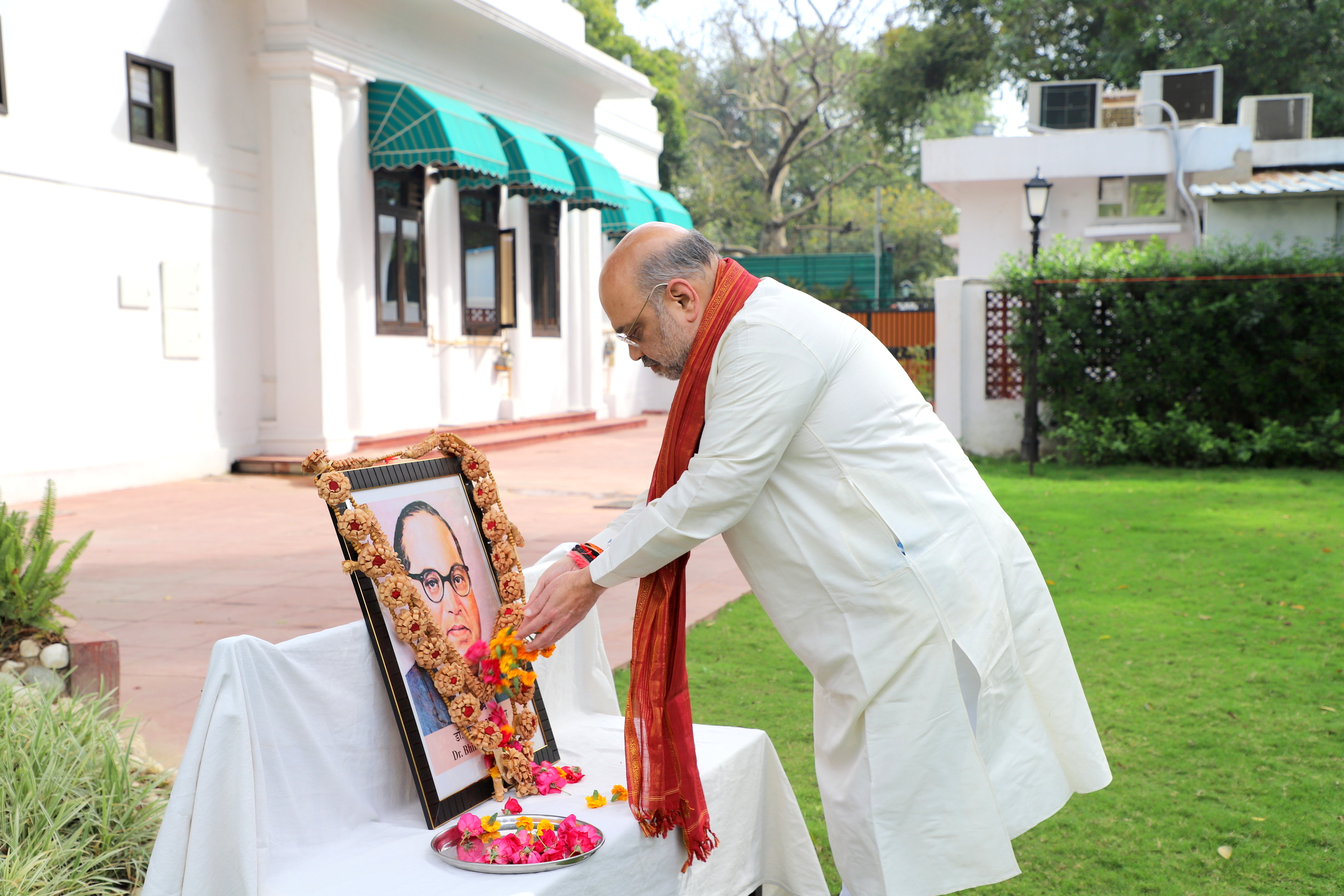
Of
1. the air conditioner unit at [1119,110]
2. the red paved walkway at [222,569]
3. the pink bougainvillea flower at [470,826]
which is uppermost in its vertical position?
the air conditioner unit at [1119,110]

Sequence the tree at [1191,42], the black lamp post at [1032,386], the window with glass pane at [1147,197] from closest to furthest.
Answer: the black lamp post at [1032,386] → the window with glass pane at [1147,197] → the tree at [1191,42]

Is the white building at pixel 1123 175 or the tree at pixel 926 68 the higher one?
the tree at pixel 926 68

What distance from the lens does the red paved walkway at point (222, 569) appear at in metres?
5.24

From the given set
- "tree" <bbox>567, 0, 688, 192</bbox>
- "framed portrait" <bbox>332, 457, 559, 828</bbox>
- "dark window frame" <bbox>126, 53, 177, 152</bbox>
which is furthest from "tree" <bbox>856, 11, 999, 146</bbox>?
"framed portrait" <bbox>332, 457, 559, 828</bbox>

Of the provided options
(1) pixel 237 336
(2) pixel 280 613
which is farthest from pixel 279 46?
(2) pixel 280 613

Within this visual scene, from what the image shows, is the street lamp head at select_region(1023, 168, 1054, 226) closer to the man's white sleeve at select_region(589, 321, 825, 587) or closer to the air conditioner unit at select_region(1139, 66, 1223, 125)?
the air conditioner unit at select_region(1139, 66, 1223, 125)

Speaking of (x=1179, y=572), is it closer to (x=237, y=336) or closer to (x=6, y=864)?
(x=6, y=864)

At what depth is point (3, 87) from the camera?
951cm

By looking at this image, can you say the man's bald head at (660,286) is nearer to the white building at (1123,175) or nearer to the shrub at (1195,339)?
the shrub at (1195,339)

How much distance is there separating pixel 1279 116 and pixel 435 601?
2331 centimetres

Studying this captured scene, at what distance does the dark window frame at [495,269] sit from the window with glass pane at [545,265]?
0.92m

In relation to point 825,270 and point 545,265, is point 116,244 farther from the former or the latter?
point 825,270

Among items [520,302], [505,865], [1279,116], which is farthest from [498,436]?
[1279,116]

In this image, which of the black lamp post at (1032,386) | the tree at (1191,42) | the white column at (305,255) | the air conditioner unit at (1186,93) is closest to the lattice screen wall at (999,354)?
the black lamp post at (1032,386)
